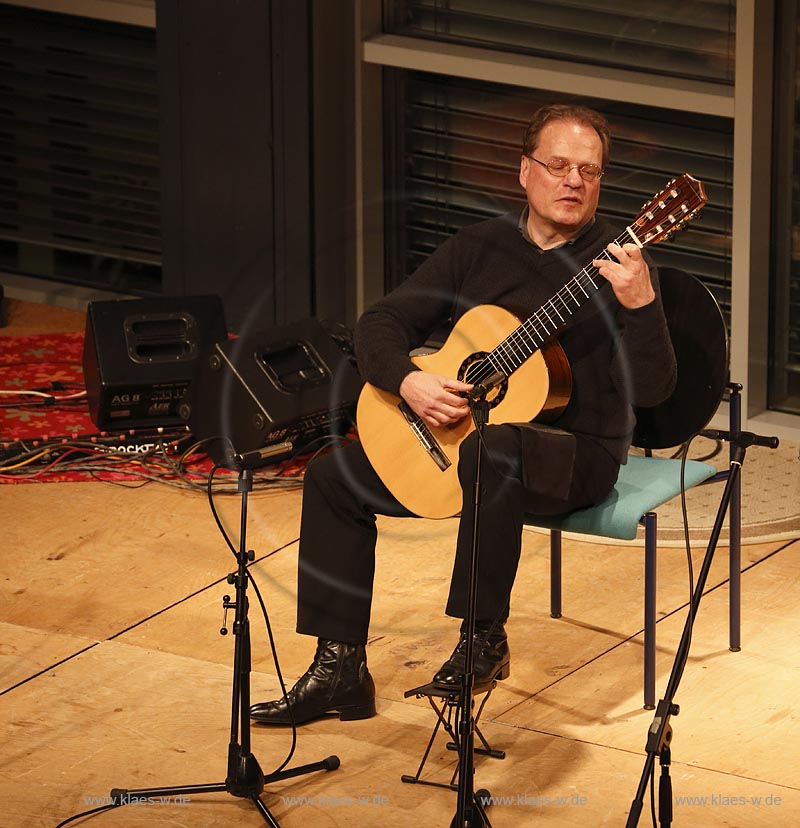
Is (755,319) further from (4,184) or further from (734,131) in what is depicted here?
(4,184)

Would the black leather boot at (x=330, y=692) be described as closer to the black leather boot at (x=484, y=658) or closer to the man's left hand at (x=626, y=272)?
the black leather boot at (x=484, y=658)

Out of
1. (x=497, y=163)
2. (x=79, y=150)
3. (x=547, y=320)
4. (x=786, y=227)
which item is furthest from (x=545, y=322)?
(x=79, y=150)

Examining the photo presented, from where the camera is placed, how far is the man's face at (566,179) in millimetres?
3229

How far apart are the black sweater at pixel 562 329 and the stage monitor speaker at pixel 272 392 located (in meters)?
1.35

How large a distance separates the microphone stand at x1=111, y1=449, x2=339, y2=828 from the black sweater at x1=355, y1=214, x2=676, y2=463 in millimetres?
651

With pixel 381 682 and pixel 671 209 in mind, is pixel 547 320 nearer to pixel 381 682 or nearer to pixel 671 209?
pixel 671 209

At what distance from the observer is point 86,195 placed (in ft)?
23.5

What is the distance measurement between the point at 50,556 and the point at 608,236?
6.20ft

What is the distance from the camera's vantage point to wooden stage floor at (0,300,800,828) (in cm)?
300

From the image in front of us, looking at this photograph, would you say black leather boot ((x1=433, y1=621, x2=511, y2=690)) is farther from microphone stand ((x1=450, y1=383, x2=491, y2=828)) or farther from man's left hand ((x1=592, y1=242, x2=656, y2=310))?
man's left hand ((x1=592, y1=242, x2=656, y2=310))

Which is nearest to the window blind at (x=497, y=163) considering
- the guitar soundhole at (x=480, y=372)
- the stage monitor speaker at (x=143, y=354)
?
the stage monitor speaker at (x=143, y=354)

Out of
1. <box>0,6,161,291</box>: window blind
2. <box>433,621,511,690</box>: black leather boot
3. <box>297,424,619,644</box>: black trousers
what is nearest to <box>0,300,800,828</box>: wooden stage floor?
<box>433,621,511,690</box>: black leather boot

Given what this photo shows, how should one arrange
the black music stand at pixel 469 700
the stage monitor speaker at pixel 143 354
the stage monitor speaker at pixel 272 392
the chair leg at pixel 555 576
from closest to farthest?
the black music stand at pixel 469 700
the chair leg at pixel 555 576
the stage monitor speaker at pixel 272 392
the stage monitor speaker at pixel 143 354

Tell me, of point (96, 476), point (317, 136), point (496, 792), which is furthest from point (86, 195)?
point (496, 792)
